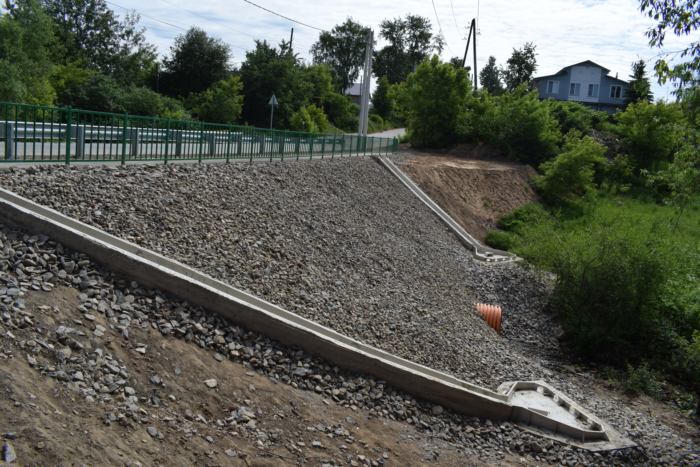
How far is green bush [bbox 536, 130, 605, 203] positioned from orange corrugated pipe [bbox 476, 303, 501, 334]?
18944mm

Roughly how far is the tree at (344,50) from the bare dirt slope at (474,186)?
161ft

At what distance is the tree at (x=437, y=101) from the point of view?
39719mm

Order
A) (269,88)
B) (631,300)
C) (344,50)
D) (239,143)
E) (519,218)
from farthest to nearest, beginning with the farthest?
(344,50), (269,88), (519,218), (239,143), (631,300)

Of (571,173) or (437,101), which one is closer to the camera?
(571,173)

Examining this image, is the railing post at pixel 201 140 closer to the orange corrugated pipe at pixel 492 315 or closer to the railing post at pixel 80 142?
the railing post at pixel 80 142

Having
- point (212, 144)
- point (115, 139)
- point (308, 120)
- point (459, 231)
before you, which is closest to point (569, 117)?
point (308, 120)

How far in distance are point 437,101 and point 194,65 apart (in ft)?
72.5

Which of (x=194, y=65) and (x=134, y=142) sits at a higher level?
(x=194, y=65)

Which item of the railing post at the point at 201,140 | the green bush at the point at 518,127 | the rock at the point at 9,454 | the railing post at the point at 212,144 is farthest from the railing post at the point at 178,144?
the green bush at the point at 518,127

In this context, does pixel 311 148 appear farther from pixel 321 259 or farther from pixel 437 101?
pixel 437 101

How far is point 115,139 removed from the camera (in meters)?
11.0

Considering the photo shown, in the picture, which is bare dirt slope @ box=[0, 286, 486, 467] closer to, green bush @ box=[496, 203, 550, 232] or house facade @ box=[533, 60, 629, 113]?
green bush @ box=[496, 203, 550, 232]

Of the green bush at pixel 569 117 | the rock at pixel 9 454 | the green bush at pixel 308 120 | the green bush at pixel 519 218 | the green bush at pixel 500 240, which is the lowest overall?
the green bush at pixel 500 240

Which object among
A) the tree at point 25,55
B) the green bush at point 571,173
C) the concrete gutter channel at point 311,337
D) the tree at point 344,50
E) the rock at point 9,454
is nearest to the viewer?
the rock at point 9,454
